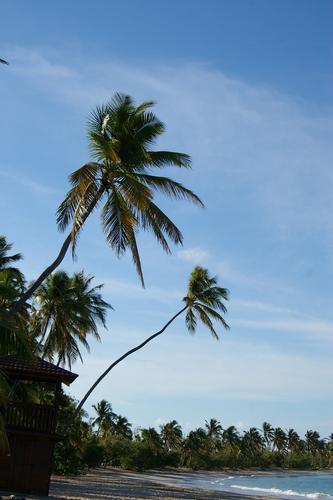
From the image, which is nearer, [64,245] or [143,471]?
[64,245]

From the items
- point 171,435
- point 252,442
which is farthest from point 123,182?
point 252,442

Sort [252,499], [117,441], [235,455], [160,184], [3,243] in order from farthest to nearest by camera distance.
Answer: [235,455], [117,441], [252,499], [3,243], [160,184]

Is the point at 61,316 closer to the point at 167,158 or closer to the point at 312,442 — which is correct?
the point at 167,158

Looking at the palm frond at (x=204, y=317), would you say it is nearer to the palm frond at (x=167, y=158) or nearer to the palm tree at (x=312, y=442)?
the palm frond at (x=167, y=158)

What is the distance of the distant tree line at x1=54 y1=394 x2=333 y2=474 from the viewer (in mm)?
39113

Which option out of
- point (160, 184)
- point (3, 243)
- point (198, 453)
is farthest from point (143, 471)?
point (160, 184)

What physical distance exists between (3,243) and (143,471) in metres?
46.1

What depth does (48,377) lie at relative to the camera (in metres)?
18.9

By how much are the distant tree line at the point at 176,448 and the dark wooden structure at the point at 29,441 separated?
474cm

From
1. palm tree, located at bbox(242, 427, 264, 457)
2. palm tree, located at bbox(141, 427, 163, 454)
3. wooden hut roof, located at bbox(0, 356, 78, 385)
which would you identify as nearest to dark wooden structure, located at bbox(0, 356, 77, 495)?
wooden hut roof, located at bbox(0, 356, 78, 385)

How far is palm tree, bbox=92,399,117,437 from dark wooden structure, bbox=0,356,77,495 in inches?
2320

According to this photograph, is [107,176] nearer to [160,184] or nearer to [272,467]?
[160,184]

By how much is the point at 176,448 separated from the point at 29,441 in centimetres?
7555

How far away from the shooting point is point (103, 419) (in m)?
76.0
